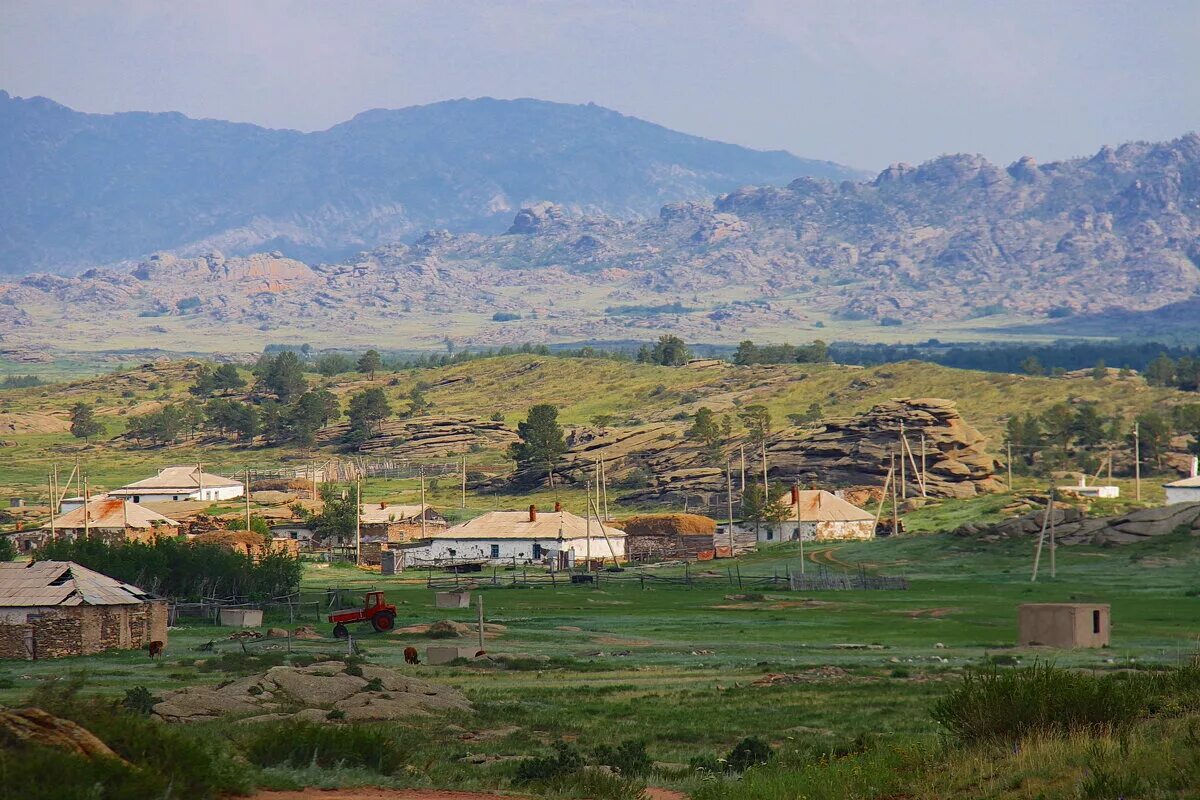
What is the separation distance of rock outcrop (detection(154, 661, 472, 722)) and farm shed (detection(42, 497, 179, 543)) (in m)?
81.0

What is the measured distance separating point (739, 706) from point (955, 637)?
24929mm

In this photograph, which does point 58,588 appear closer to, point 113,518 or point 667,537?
point 113,518

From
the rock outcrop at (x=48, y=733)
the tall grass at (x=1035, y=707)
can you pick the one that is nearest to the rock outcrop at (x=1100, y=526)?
the tall grass at (x=1035, y=707)

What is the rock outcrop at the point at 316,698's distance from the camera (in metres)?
34.3

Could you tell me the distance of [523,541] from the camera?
12056 cm

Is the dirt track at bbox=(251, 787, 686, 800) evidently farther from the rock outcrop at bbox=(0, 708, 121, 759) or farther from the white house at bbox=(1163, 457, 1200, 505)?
the white house at bbox=(1163, 457, 1200, 505)

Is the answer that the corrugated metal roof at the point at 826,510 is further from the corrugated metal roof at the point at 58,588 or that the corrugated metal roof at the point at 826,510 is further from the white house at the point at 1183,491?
the corrugated metal roof at the point at 58,588

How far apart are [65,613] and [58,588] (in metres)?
1.19

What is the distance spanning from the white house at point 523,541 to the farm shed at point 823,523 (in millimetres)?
15841

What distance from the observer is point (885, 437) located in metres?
168

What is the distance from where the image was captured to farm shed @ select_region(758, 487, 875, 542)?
132 metres

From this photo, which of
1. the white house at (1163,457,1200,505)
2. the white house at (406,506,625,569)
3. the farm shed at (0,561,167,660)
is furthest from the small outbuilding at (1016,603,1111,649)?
the white house at (1163,457,1200,505)

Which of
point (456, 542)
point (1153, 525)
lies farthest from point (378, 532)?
point (1153, 525)

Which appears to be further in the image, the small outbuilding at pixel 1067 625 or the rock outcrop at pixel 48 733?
the small outbuilding at pixel 1067 625
